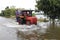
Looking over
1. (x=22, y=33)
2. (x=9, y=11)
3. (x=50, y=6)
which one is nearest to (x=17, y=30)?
(x=22, y=33)

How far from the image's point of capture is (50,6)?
68.9 feet

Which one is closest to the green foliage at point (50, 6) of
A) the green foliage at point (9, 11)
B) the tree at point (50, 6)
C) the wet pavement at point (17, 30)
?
the tree at point (50, 6)

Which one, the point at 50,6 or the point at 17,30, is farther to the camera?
the point at 50,6

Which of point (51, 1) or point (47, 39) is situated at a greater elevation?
point (51, 1)

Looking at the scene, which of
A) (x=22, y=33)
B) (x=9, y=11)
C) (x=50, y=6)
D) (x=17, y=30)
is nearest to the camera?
(x=22, y=33)

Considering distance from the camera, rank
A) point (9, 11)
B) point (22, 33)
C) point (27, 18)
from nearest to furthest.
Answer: point (22, 33), point (27, 18), point (9, 11)

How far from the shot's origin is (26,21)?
87.9ft

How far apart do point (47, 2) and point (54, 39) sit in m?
7.51

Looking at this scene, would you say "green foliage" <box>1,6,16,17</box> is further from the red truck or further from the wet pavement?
the wet pavement

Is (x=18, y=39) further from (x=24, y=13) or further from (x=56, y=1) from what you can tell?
(x=24, y=13)

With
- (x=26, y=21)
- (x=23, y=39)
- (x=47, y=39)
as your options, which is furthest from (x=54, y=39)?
(x=26, y=21)

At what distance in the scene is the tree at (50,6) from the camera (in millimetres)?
19991

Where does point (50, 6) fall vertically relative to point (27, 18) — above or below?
above

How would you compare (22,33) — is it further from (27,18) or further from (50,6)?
(27,18)
